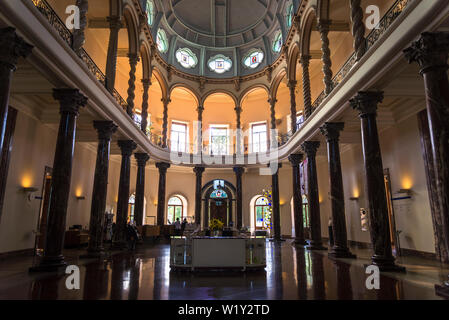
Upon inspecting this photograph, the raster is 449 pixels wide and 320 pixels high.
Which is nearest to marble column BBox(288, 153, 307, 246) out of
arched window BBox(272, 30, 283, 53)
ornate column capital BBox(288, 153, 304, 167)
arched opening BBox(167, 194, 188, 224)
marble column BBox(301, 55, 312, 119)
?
ornate column capital BBox(288, 153, 304, 167)

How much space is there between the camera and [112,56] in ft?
36.4

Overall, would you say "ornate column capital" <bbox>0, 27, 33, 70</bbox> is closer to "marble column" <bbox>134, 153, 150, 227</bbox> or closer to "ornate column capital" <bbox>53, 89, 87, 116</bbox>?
"ornate column capital" <bbox>53, 89, 87, 116</bbox>

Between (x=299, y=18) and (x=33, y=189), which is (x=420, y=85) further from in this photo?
(x=33, y=189)

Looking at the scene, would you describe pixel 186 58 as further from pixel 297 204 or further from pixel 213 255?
pixel 213 255

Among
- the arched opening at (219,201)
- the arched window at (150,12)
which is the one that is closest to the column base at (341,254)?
the arched opening at (219,201)

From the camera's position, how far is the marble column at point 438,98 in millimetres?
5242

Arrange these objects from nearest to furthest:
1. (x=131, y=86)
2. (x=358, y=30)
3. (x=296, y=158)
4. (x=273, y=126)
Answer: (x=358, y=30) → (x=131, y=86) → (x=296, y=158) → (x=273, y=126)

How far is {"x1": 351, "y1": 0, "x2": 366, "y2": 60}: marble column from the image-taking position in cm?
840

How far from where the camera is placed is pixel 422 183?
984cm

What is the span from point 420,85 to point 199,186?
47.9 ft

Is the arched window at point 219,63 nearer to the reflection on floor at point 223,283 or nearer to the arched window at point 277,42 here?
the arched window at point 277,42

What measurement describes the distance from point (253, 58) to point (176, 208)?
507 inches

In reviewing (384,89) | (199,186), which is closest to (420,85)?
(384,89)

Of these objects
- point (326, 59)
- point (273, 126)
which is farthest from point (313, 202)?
point (273, 126)
